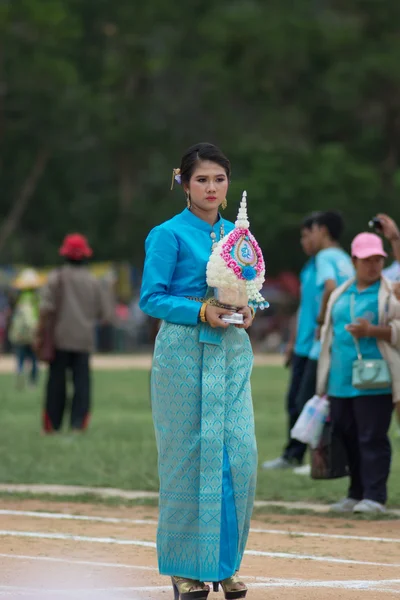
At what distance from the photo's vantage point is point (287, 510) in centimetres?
1033

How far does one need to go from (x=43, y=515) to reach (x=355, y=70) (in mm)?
43572

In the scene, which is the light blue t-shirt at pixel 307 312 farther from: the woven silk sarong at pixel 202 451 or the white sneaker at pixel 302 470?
the woven silk sarong at pixel 202 451

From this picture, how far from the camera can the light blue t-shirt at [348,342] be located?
33.7 ft

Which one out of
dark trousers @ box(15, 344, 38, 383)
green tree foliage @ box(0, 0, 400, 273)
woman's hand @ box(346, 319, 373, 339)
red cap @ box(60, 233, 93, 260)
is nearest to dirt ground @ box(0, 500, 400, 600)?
woman's hand @ box(346, 319, 373, 339)

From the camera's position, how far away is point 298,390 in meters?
13.0

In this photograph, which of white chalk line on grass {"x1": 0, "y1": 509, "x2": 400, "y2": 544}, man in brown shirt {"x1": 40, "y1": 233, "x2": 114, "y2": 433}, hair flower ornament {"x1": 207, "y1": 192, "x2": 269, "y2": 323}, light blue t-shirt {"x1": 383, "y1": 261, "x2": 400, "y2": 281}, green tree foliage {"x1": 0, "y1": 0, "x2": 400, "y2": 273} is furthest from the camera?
green tree foliage {"x1": 0, "y1": 0, "x2": 400, "y2": 273}

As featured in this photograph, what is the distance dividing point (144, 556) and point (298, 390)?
498 cm

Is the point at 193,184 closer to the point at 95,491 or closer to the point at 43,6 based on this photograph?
the point at 95,491

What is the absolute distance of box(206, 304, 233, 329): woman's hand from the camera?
21.8ft

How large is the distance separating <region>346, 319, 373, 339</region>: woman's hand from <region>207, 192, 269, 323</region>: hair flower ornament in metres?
3.31

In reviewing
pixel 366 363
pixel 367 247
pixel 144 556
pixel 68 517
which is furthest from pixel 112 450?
pixel 144 556

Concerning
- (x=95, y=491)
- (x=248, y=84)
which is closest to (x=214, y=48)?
(x=248, y=84)

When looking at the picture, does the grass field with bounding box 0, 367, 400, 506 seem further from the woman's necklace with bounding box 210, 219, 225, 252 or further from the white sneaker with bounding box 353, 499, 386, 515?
the woman's necklace with bounding box 210, 219, 225, 252

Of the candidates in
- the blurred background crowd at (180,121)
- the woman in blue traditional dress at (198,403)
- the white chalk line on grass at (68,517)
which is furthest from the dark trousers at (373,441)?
the blurred background crowd at (180,121)
